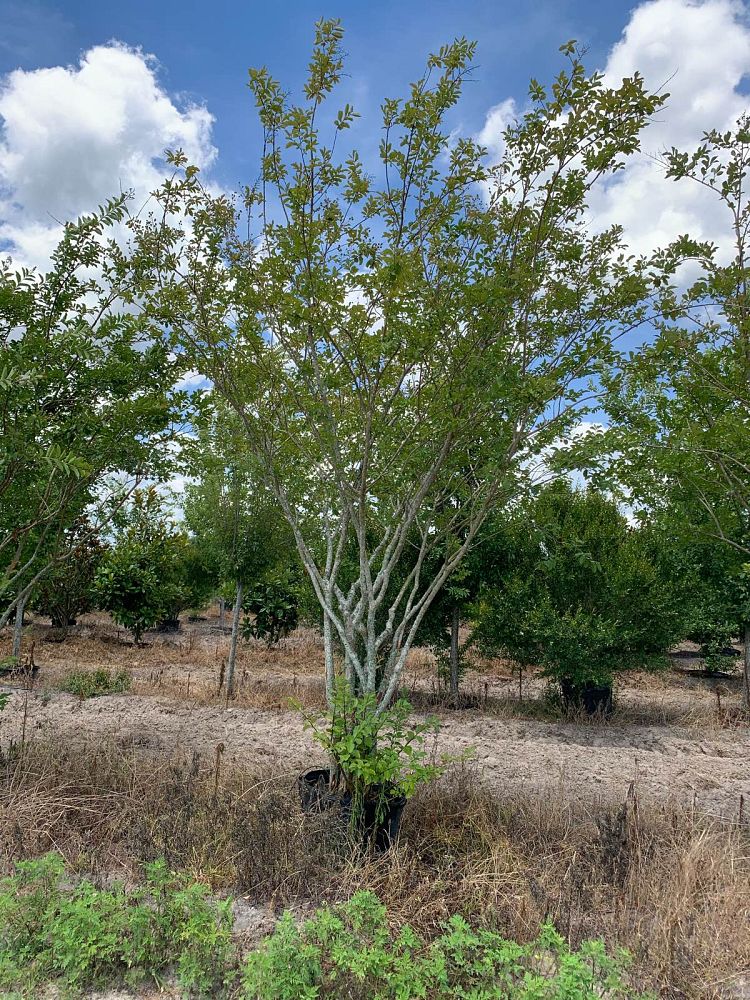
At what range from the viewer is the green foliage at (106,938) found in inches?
98.2

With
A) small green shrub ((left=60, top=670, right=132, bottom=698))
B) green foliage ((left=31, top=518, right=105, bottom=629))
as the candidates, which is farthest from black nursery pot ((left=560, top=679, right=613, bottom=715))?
green foliage ((left=31, top=518, right=105, bottom=629))

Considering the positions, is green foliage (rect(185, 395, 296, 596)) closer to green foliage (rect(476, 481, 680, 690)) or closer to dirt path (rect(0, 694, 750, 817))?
dirt path (rect(0, 694, 750, 817))

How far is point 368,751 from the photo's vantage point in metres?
3.85

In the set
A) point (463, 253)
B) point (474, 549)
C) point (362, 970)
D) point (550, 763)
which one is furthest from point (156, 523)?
point (362, 970)

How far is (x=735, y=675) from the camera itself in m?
13.7

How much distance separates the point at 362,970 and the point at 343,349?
123 inches

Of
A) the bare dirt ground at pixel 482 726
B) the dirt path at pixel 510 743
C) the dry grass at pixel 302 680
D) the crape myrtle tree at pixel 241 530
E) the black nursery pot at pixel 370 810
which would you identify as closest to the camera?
the black nursery pot at pixel 370 810

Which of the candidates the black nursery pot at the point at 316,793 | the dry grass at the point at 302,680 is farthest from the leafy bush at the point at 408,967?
the dry grass at the point at 302,680

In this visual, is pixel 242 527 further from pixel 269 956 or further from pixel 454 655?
pixel 269 956

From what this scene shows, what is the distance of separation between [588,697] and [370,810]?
231 inches

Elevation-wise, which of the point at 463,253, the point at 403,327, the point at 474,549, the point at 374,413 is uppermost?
the point at 463,253

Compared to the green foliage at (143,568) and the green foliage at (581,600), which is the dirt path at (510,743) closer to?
the green foliage at (581,600)

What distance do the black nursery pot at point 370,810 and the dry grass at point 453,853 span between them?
0.11 m

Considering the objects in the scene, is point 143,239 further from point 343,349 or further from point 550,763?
point 550,763
